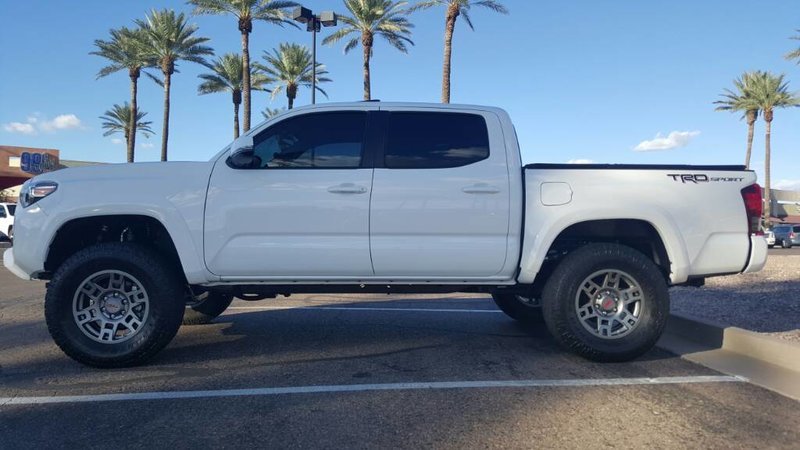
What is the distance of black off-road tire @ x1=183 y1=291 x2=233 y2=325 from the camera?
6348 millimetres

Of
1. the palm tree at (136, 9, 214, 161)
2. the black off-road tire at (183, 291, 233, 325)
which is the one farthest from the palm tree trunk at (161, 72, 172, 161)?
the black off-road tire at (183, 291, 233, 325)

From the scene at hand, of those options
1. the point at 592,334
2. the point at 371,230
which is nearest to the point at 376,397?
the point at 371,230

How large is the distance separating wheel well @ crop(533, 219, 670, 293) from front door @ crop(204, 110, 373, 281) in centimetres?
171

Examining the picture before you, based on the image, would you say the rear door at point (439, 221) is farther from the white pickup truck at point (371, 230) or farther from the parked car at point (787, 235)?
the parked car at point (787, 235)

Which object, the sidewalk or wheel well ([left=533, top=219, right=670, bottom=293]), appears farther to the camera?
wheel well ([left=533, top=219, right=670, bottom=293])

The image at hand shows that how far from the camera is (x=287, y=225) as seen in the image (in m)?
5.27

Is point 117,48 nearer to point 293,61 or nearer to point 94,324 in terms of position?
point 293,61

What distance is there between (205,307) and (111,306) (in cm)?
154

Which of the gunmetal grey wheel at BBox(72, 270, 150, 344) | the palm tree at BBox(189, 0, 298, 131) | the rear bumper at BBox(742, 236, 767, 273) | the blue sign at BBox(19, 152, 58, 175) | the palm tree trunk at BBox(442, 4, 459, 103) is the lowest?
the gunmetal grey wheel at BBox(72, 270, 150, 344)

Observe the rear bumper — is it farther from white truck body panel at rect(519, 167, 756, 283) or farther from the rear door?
the rear door

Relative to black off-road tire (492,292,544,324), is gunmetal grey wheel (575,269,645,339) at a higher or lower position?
higher

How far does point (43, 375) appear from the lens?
5102mm

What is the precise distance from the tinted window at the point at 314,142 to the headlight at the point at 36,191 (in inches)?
68.3

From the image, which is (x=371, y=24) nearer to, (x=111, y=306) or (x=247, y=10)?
(x=247, y=10)
